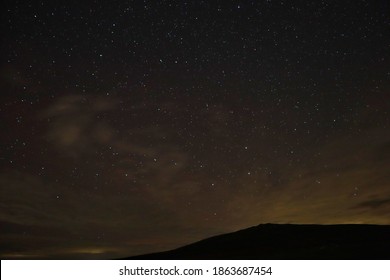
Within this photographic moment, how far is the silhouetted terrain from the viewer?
3478cm

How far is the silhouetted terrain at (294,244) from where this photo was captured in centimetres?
3478

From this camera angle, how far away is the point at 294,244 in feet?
154

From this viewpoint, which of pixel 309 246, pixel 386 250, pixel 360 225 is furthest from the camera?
pixel 360 225
